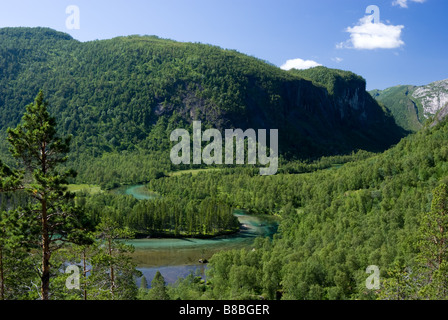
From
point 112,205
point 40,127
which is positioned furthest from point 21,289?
point 112,205

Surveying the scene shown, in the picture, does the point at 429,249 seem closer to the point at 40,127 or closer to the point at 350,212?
the point at 40,127

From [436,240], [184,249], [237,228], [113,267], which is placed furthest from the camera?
[237,228]

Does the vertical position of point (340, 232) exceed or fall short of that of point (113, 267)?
it falls short

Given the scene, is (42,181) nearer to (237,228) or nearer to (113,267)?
(113,267)

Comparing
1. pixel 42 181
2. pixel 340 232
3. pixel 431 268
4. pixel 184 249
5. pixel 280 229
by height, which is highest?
pixel 42 181

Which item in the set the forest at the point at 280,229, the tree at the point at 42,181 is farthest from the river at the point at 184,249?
the tree at the point at 42,181

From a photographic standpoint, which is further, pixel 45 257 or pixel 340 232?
pixel 340 232

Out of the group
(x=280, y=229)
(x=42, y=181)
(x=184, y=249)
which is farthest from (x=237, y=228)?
(x=42, y=181)

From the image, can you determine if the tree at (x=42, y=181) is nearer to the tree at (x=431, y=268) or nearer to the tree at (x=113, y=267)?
the tree at (x=113, y=267)
